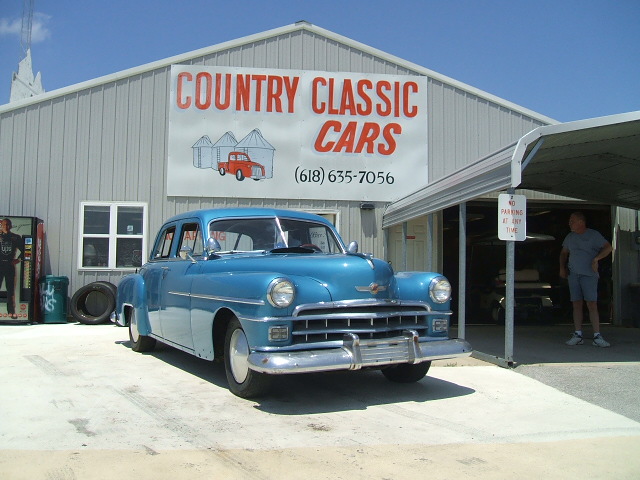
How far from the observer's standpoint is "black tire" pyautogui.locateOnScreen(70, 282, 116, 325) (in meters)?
10.7

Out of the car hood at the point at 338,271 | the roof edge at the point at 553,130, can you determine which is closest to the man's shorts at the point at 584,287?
the roof edge at the point at 553,130

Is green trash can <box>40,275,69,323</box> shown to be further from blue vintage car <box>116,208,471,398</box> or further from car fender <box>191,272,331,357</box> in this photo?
car fender <box>191,272,331,357</box>

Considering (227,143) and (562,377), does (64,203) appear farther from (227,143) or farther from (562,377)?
(562,377)

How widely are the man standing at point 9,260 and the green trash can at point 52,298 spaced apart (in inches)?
19.0

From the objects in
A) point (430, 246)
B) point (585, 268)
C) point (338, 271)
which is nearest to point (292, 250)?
point (338, 271)

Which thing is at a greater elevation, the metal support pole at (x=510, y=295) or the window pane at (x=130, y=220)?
the window pane at (x=130, y=220)

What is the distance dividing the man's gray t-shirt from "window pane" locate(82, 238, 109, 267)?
27.0ft

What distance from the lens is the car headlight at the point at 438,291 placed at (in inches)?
209

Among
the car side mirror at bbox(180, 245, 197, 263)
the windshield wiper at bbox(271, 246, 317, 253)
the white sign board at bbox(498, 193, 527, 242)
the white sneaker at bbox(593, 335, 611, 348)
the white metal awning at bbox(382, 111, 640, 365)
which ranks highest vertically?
the white metal awning at bbox(382, 111, 640, 365)

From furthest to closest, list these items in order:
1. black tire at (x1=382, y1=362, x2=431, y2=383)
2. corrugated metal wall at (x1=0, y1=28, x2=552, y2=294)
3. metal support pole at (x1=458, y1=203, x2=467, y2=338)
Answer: corrugated metal wall at (x1=0, y1=28, x2=552, y2=294)
metal support pole at (x1=458, y1=203, x2=467, y2=338)
black tire at (x1=382, y1=362, x2=431, y2=383)

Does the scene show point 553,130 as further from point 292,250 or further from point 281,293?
point 281,293

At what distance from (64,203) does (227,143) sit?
3.29 metres

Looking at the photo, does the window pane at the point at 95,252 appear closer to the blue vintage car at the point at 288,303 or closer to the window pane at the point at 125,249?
the window pane at the point at 125,249

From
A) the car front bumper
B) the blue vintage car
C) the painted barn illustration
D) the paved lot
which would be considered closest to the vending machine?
the painted barn illustration
